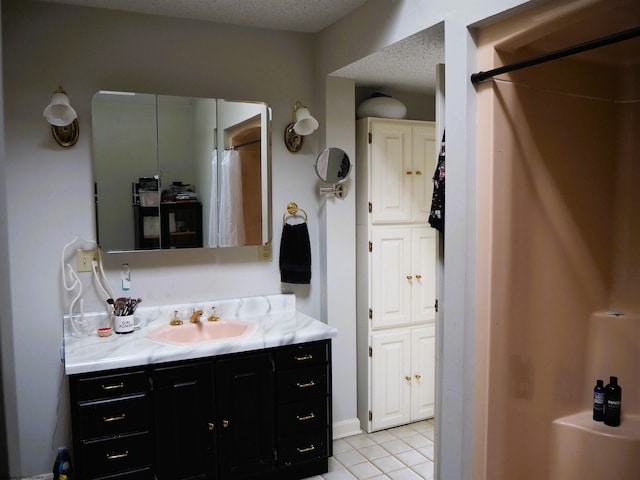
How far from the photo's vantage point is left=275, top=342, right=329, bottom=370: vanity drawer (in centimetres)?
253

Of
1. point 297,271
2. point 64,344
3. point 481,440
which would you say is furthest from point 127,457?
point 481,440

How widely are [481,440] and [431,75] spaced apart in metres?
2.05

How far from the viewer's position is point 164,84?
272 centimetres

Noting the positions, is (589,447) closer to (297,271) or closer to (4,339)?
(297,271)

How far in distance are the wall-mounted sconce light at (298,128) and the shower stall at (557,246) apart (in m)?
1.19

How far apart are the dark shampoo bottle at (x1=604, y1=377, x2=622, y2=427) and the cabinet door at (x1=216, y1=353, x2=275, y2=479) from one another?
1513mm

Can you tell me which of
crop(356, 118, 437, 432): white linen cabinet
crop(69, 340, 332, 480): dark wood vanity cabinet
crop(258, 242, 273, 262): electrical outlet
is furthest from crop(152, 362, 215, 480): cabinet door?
crop(356, 118, 437, 432): white linen cabinet

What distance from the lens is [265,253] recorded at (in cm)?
301

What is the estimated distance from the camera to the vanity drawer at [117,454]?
2141mm

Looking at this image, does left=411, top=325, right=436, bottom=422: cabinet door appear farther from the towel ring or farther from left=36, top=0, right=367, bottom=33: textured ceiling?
left=36, top=0, right=367, bottom=33: textured ceiling

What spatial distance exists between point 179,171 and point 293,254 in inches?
32.0

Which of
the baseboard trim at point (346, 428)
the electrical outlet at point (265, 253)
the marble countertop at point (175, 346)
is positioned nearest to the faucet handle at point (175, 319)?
the marble countertop at point (175, 346)

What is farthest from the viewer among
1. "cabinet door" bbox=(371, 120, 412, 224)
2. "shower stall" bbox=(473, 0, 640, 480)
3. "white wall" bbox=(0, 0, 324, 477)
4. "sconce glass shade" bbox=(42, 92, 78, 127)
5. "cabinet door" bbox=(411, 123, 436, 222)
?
"cabinet door" bbox=(411, 123, 436, 222)

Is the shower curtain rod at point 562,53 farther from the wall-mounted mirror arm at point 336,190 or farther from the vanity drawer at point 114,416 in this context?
the vanity drawer at point 114,416
